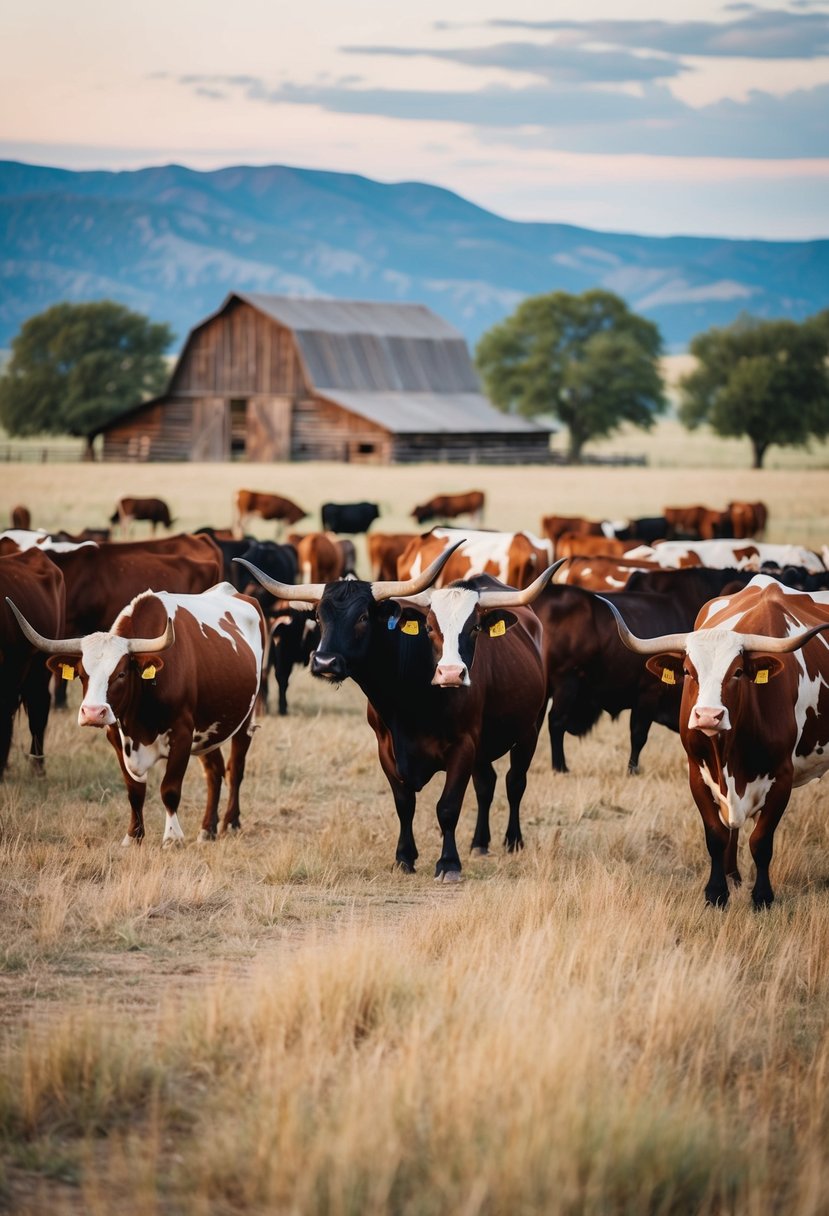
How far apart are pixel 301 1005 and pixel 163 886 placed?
2.30 m

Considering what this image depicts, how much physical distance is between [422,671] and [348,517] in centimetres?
2513

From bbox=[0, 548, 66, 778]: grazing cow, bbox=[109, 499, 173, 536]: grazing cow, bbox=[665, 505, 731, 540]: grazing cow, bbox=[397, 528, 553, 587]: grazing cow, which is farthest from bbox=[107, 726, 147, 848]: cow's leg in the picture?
bbox=[109, 499, 173, 536]: grazing cow

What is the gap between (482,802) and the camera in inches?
377

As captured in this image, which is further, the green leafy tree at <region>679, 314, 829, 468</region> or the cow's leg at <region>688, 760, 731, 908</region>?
the green leafy tree at <region>679, 314, 829, 468</region>

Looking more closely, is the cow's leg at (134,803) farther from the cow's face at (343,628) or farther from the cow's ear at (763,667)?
the cow's ear at (763,667)

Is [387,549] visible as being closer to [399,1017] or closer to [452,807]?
[452,807]

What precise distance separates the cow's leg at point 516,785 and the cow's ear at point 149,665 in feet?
7.66

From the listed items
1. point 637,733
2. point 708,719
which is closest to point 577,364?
point 637,733

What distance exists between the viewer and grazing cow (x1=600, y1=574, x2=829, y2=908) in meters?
7.66

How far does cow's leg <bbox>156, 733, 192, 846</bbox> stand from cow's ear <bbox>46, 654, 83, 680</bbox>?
0.74 m

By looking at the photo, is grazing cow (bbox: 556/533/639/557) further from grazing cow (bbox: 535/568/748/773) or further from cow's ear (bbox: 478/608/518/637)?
cow's ear (bbox: 478/608/518/637)

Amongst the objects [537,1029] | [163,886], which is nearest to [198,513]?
[163,886]

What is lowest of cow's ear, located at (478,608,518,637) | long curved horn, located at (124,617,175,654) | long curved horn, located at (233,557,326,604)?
long curved horn, located at (124,617,175,654)

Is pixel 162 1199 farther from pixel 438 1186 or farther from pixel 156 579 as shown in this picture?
pixel 156 579
